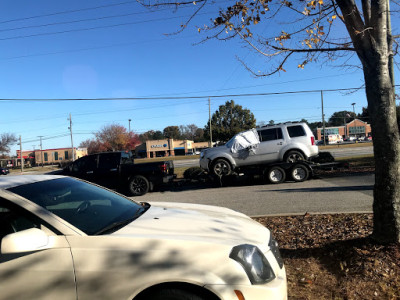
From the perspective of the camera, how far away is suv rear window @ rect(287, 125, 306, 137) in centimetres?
1180

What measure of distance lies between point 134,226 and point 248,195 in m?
7.45

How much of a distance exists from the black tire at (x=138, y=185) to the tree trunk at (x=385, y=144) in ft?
29.7

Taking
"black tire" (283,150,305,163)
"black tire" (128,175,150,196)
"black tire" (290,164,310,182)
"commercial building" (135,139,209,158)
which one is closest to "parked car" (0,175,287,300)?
"black tire" (128,175,150,196)

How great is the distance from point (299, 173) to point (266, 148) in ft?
5.19

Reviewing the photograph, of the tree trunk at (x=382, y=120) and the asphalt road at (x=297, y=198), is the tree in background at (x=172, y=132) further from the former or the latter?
the tree trunk at (x=382, y=120)

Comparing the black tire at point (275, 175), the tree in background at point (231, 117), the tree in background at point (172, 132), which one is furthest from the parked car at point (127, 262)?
the tree in background at point (172, 132)

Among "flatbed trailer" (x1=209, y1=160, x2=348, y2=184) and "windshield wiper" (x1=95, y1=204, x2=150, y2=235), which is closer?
"windshield wiper" (x1=95, y1=204, x2=150, y2=235)

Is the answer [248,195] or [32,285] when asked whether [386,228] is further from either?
[248,195]

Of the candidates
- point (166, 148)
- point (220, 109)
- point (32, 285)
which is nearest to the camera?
point (32, 285)

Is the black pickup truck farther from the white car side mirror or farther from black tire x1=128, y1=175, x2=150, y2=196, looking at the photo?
the white car side mirror

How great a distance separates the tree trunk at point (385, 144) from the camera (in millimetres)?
3623

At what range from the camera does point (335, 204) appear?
714cm

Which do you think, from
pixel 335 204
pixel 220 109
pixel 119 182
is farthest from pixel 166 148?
pixel 335 204

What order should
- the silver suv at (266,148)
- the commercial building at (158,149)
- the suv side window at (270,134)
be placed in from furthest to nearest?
the commercial building at (158,149) → the suv side window at (270,134) → the silver suv at (266,148)
